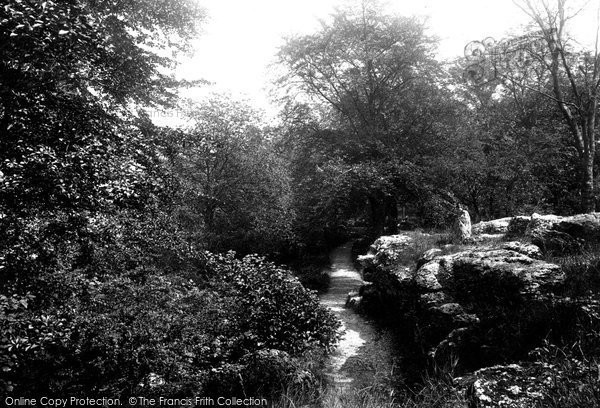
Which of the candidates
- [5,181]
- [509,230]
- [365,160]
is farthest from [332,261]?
[5,181]

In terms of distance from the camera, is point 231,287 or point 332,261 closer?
point 231,287

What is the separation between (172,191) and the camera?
6027 mm

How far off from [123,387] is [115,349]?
1.94 feet

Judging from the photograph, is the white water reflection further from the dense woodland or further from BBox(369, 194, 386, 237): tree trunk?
BBox(369, 194, 386, 237): tree trunk

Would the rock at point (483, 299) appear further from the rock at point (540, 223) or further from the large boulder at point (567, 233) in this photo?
the rock at point (540, 223)

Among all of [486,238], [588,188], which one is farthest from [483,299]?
[588,188]

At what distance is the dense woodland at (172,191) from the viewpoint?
14.5 feet

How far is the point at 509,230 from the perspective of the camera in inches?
395

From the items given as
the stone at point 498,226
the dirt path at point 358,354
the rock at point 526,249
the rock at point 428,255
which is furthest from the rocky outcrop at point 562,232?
the dirt path at point 358,354

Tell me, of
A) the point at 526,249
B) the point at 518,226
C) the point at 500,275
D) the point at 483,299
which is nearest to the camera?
the point at 500,275

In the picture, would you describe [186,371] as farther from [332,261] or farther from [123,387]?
[332,261]

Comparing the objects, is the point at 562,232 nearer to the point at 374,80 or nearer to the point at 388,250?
the point at 388,250

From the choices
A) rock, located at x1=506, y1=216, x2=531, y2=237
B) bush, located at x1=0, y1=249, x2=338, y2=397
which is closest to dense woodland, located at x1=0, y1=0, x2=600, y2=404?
bush, located at x1=0, y1=249, x2=338, y2=397

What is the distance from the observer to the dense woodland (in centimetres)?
441
